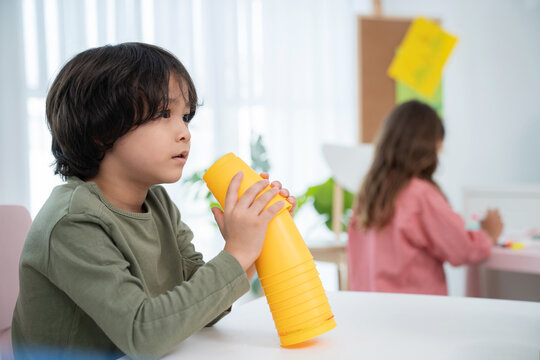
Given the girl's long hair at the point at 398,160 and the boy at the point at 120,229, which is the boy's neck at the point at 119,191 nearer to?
the boy at the point at 120,229

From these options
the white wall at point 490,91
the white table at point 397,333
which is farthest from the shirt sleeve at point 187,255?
the white wall at point 490,91

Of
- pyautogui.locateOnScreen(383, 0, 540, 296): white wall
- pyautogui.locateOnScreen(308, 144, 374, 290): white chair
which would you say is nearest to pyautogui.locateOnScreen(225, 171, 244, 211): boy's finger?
pyautogui.locateOnScreen(308, 144, 374, 290): white chair

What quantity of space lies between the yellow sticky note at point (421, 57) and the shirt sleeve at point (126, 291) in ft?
8.42

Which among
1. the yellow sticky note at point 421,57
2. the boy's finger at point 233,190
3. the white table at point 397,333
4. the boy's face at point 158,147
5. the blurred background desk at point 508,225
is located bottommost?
the blurred background desk at point 508,225

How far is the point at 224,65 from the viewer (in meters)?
2.98

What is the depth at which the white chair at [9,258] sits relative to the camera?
801mm

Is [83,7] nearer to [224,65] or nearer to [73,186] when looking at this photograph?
[224,65]

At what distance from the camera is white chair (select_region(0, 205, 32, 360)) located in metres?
0.80

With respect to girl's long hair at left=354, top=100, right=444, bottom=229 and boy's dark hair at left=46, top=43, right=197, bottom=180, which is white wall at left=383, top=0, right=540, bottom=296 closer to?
girl's long hair at left=354, top=100, right=444, bottom=229

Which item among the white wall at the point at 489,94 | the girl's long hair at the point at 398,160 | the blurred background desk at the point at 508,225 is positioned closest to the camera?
the girl's long hair at the point at 398,160

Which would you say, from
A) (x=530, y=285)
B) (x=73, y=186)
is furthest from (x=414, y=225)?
(x=73, y=186)

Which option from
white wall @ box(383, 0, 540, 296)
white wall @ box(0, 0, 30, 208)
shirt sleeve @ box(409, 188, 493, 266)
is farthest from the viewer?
white wall @ box(383, 0, 540, 296)

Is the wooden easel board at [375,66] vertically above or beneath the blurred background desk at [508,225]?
above

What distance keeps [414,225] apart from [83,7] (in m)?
1.96
